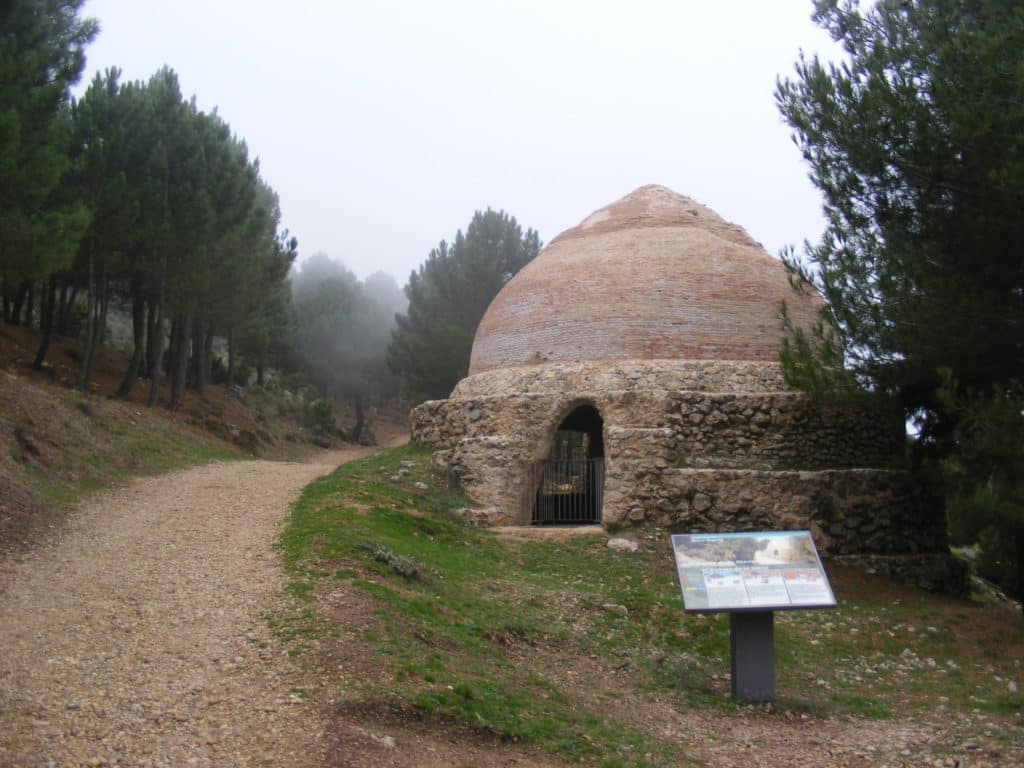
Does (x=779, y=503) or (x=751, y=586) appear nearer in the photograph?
(x=751, y=586)

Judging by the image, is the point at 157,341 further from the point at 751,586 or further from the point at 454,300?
the point at 751,586

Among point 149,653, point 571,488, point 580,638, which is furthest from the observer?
point 571,488

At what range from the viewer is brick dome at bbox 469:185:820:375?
14.6m

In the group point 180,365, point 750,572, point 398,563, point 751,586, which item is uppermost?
point 180,365

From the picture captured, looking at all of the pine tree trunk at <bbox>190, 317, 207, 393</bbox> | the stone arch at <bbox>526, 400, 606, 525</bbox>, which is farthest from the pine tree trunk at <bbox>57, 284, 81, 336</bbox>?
the stone arch at <bbox>526, 400, 606, 525</bbox>

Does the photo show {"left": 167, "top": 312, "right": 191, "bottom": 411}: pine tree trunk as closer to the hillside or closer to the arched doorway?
the hillside

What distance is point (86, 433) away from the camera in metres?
15.4

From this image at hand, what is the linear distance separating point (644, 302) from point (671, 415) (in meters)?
2.27

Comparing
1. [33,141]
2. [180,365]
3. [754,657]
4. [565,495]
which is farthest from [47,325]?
[754,657]

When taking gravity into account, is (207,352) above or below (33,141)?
below

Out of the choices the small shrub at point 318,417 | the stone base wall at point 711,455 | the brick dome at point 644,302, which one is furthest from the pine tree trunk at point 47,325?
the small shrub at point 318,417

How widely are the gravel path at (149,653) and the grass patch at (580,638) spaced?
50 cm

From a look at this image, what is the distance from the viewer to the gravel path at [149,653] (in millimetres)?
4773

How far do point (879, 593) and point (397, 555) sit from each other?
685cm
